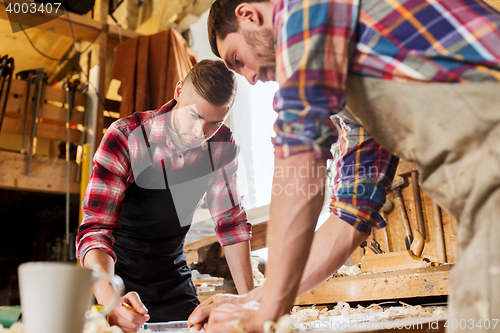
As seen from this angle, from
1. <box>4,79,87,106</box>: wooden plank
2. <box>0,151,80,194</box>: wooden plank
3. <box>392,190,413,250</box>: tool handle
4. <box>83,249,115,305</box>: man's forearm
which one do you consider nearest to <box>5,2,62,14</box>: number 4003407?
<box>4,79,87,106</box>: wooden plank

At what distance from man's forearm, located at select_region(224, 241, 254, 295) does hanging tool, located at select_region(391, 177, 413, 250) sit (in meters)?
0.70

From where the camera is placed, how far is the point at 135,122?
1108mm

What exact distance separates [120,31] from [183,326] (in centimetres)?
146

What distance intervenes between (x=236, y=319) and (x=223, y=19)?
1.74ft

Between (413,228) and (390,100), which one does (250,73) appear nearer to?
(390,100)

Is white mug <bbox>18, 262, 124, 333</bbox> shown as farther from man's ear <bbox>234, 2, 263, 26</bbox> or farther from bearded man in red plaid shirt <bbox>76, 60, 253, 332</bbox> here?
bearded man in red plaid shirt <bbox>76, 60, 253, 332</bbox>

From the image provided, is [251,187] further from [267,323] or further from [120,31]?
[267,323]

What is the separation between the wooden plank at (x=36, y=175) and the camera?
5.11ft

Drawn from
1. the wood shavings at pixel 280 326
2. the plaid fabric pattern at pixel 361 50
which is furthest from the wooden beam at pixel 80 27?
the wood shavings at pixel 280 326

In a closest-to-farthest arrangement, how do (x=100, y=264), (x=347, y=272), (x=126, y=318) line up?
(x=126, y=318), (x=100, y=264), (x=347, y=272)

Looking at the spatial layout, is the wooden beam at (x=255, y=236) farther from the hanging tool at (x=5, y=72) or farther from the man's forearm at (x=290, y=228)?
the hanging tool at (x=5, y=72)

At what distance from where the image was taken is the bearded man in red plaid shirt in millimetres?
1047

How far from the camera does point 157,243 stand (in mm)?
1156

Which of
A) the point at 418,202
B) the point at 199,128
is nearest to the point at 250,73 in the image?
the point at 199,128
